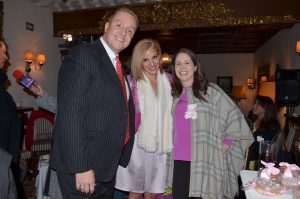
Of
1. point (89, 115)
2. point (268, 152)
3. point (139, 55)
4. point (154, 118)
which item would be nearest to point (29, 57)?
point (139, 55)

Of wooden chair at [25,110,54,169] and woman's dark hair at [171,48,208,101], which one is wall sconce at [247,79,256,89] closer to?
wooden chair at [25,110,54,169]

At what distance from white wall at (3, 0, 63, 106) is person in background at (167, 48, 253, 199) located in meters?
5.10

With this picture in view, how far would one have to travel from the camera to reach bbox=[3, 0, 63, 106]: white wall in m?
6.33

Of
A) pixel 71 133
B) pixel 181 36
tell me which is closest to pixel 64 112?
pixel 71 133

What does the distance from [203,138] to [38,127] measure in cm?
437

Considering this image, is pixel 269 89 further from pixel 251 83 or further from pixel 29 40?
pixel 29 40

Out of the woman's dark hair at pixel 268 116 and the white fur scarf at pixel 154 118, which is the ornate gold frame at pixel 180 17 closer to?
the woman's dark hair at pixel 268 116

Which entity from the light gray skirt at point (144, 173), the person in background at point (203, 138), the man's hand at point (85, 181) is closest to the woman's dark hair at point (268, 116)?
the person in background at point (203, 138)

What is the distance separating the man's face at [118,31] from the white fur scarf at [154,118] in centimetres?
71

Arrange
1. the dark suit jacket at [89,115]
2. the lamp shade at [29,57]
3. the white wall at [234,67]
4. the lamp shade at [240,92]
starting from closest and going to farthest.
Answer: the dark suit jacket at [89,115]
the lamp shade at [29,57]
the lamp shade at [240,92]
the white wall at [234,67]

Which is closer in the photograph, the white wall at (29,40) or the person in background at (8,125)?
the person in background at (8,125)

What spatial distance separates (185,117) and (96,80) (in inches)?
36.8

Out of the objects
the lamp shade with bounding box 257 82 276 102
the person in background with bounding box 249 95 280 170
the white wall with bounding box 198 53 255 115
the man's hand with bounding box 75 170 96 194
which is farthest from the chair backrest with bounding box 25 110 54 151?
the white wall with bounding box 198 53 255 115

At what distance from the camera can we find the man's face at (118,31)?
1.73 metres
